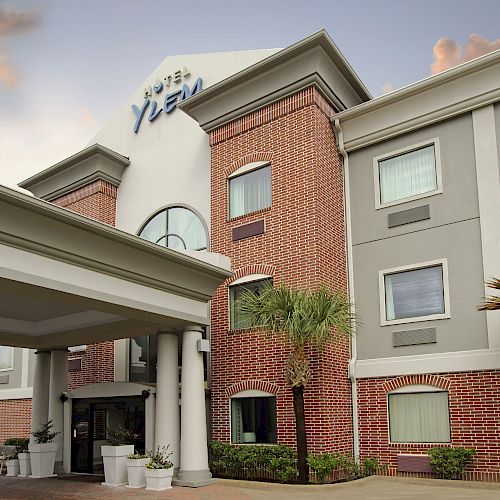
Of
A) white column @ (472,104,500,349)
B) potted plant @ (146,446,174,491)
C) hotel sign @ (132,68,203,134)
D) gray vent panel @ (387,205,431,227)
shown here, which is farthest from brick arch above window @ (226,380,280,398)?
hotel sign @ (132,68,203,134)

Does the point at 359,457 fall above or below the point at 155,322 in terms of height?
below

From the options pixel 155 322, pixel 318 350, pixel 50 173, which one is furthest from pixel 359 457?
pixel 50 173

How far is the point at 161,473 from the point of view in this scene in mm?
14289

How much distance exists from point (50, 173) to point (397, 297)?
13.7 meters

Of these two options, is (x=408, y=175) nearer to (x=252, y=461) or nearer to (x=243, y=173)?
(x=243, y=173)

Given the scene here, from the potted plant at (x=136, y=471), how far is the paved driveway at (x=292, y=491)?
0.28 metres

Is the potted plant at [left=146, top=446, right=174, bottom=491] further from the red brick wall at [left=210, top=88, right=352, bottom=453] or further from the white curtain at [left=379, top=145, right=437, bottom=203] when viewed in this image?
the white curtain at [left=379, top=145, right=437, bottom=203]

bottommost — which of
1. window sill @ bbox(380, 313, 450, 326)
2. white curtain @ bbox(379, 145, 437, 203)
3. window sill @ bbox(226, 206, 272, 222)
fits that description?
window sill @ bbox(380, 313, 450, 326)

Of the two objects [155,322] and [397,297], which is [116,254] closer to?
[155,322]

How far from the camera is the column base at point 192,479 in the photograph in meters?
14.5

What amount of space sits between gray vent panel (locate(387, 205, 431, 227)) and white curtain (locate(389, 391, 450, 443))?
4.24m

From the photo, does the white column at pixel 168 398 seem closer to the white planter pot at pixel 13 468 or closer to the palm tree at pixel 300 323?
the palm tree at pixel 300 323

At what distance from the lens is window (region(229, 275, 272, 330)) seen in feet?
57.4

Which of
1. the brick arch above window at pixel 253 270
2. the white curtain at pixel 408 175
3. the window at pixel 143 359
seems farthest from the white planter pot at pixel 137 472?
the white curtain at pixel 408 175
